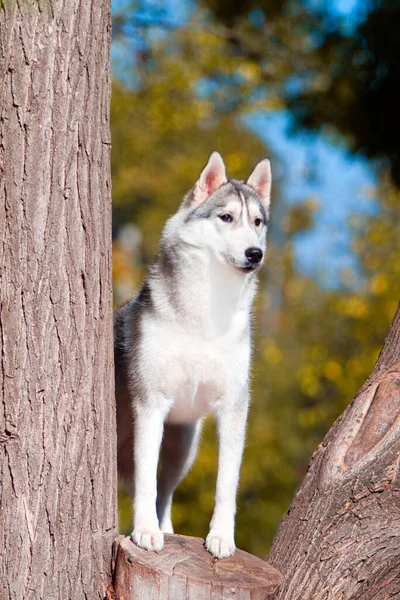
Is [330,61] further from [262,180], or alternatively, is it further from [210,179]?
[210,179]

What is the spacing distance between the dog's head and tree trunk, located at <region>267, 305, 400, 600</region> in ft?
2.89

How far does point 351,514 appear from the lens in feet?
10.9

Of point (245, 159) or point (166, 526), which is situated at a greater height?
point (245, 159)

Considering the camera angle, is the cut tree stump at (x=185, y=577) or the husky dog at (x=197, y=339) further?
the husky dog at (x=197, y=339)

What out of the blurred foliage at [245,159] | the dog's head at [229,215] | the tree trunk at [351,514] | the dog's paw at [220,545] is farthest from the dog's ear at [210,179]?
the blurred foliage at [245,159]

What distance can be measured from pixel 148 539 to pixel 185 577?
314mm

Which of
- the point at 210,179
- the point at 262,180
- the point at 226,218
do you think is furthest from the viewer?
the point at 262,180

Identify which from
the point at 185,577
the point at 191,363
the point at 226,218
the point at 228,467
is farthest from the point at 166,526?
the point at 226,218

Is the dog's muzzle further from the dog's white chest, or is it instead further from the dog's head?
the dog's white chest

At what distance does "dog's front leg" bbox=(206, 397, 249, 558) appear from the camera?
353 centimetres

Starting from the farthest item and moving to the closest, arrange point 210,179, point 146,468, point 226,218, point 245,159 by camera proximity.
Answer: point 245,159, point 210,179, point 226,218, point 146,468

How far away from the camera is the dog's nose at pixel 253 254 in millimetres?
3777

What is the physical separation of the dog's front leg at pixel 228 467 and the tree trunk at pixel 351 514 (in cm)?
25

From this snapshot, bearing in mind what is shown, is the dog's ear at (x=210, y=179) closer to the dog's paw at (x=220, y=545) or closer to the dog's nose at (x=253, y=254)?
the dog's nose at (x=253, y=254)
